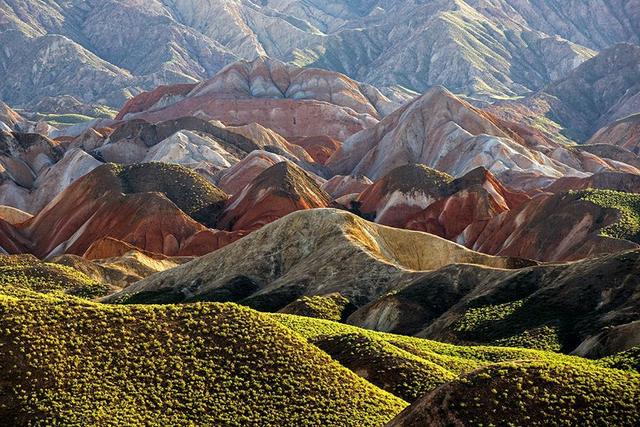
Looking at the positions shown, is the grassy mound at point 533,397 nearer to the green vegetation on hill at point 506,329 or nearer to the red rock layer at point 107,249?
the green vegetation on hill at point 506,329

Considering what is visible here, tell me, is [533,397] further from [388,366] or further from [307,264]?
[307,264]

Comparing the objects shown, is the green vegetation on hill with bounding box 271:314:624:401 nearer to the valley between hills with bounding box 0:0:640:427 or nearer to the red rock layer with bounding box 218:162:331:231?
the valley between hills with bounding box 0:0:640:427

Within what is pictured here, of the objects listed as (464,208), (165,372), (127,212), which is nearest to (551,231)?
(464,208)

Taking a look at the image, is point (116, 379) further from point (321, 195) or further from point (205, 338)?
point (321, 195)

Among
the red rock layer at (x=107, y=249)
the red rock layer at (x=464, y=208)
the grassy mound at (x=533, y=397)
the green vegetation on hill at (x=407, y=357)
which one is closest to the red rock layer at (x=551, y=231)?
the red rock layer at (x=464, y=208)

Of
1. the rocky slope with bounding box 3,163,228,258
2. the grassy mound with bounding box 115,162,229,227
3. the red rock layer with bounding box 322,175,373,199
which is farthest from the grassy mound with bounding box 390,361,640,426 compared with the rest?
the red rock layer with bounding box 322,175,373,199

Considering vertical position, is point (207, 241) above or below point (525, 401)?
below
